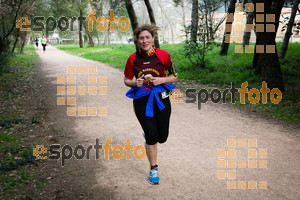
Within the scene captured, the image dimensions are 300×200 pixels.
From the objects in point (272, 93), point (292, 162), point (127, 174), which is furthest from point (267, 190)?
point (272, 93)

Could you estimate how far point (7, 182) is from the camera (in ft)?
12.9

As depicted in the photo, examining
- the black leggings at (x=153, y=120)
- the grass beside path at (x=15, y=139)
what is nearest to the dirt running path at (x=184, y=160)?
the grass beside path at (x=15, y=139)

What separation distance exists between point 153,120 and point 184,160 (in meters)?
1.37

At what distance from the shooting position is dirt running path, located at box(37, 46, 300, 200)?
11.9ft

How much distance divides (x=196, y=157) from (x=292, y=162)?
163 cm

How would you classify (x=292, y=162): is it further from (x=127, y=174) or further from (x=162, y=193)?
(x=127, y=174)

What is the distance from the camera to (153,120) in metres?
3.58
